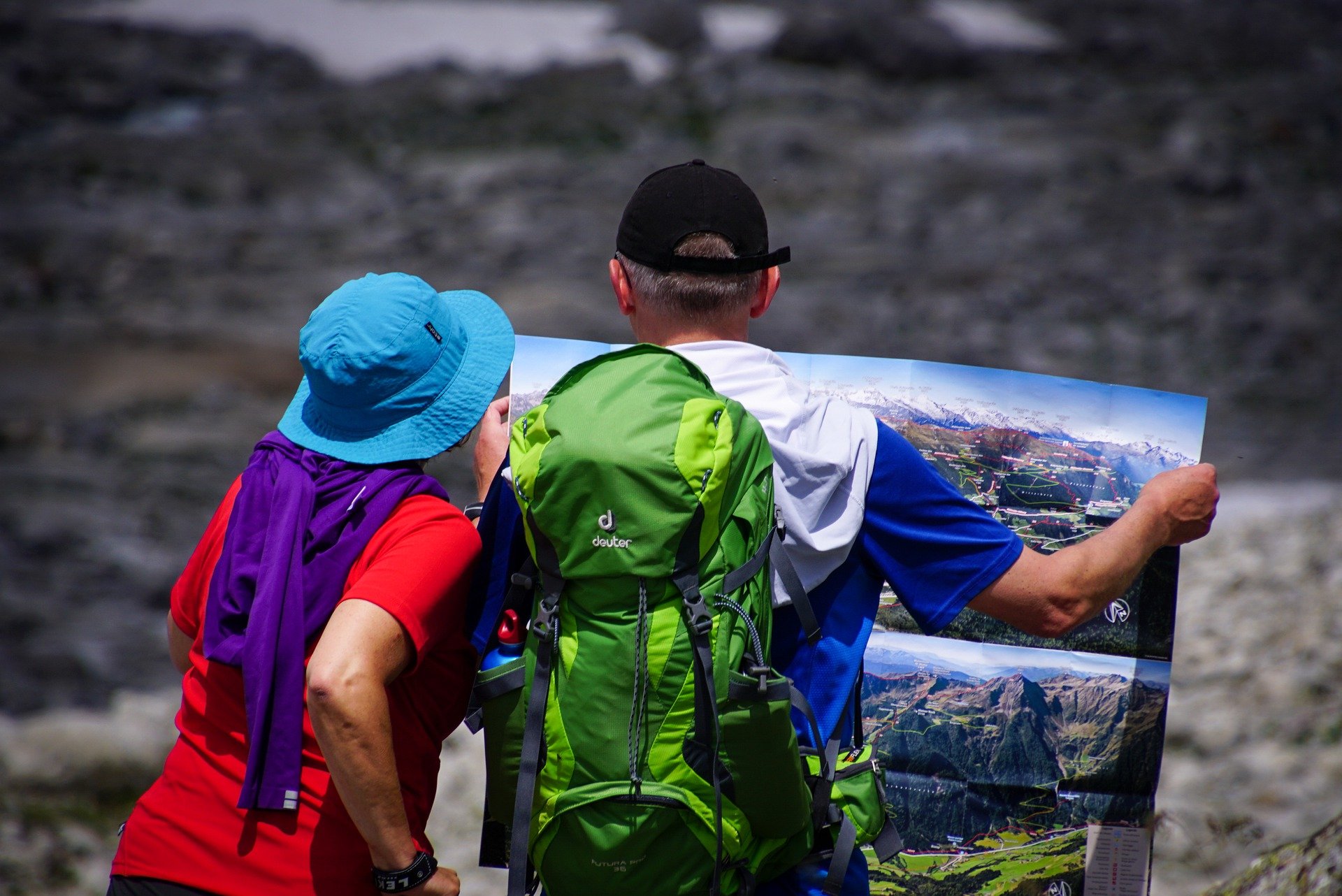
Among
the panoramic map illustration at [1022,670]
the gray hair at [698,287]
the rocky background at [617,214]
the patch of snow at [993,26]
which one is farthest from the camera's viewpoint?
the patch of snow at [993,26]

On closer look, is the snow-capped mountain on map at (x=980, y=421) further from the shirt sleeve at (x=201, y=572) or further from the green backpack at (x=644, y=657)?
the shirt sleeve at (x=201, y=572)

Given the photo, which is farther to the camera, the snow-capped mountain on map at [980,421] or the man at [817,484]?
the snow-capped mountain on map at [980,421]

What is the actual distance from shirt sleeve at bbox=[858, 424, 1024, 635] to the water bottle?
0.47 metres

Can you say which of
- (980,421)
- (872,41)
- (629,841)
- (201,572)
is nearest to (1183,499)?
(980,421)

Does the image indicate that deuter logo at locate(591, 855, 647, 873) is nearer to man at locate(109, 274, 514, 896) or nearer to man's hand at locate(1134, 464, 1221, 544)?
man at locate(109, 274, 514, 896)

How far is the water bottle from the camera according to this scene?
1298 millimetres

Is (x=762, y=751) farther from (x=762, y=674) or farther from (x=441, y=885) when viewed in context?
(x=441, y=885)

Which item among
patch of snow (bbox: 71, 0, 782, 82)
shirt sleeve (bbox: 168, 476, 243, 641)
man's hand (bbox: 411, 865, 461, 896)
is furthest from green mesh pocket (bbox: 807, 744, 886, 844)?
patch of snow (bbox: 71, 0, 782, 82)

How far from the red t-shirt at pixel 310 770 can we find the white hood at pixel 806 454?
0.40 meters

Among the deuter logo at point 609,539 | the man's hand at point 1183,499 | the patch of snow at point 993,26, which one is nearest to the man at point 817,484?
the deuter logo at point 609,539

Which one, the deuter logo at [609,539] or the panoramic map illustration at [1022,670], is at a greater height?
the deuter logo at [609,539]

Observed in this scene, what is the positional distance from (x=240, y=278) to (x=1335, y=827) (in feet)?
19.9

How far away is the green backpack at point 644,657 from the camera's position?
3.86 feet

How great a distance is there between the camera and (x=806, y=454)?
1320 mm
